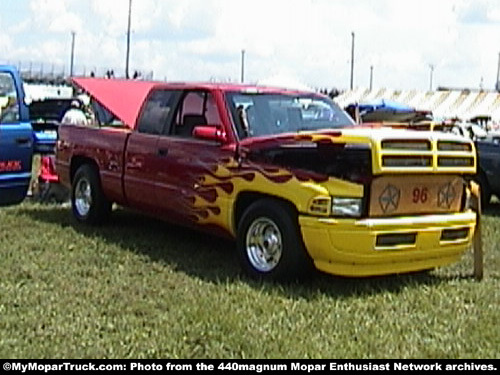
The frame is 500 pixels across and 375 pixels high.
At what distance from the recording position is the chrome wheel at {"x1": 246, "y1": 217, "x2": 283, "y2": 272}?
6.24m

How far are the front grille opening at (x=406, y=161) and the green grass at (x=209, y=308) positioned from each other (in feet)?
3.51

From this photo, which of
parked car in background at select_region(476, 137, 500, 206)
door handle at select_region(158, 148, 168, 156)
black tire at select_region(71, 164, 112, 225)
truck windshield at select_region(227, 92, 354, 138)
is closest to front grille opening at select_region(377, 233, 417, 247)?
truck windshield at select_region(227, 92, 354, 138)

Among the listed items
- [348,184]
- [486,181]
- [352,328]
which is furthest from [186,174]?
[486,181]

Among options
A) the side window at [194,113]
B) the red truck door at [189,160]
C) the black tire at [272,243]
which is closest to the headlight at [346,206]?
the black tire at [272,243]

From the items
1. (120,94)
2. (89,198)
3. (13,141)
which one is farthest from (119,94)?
(13,141)

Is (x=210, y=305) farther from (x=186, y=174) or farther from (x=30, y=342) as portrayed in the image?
(x=186, y=174)

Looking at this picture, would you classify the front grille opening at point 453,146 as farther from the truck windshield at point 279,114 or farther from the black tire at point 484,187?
the black tire at point 484,187

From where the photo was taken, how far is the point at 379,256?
19.4ft

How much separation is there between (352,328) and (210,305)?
107 cm

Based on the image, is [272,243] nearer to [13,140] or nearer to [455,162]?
[455,162]

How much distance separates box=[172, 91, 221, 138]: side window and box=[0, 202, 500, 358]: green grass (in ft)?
4.03

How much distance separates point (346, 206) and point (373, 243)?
0.36 m

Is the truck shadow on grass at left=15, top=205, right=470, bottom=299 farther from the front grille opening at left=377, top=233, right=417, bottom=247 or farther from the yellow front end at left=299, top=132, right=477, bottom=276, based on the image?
the front grille opening at left=377, top=233, right=417, bottom=247

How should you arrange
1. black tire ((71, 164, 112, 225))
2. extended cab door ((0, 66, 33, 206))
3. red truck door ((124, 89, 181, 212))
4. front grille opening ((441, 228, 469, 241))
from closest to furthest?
front grille opening ((441, 228, 469, 241)) < red truck door ((124, 89, 181, 212)) < extended cab door ((0, 66, 33, 206)) < black tire ((71, 164, 112, 225))
